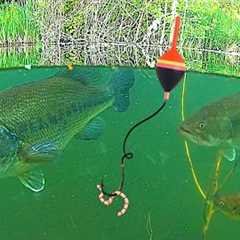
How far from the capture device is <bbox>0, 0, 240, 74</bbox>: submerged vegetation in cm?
293

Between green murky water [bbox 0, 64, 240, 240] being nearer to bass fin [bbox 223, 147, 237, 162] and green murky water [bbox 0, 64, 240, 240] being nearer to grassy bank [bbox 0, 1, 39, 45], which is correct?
bass fin [bbox 223, 147, 237, 162]

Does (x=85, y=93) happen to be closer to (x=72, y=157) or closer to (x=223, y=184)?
(x=72, y=157)

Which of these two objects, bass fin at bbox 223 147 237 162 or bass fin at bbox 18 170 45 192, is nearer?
bass fin at bbox 18 170 45 192

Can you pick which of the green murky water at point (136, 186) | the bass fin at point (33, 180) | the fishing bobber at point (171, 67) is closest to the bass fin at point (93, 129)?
the green murky water at point (136, 186)

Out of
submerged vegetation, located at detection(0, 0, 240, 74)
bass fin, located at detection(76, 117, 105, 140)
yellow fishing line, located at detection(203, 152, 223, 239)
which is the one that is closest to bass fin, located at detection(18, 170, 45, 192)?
bass fin, located at detection(76, 117, 105, 140)

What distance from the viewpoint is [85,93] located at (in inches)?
117

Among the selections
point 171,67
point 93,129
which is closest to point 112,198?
point 93,129

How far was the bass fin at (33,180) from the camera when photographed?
2.91m

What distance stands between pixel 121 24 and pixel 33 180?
2.65 feet

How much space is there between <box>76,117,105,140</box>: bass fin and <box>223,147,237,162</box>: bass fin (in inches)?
22.9

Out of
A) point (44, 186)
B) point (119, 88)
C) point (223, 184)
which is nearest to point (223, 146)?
point (223, 184)

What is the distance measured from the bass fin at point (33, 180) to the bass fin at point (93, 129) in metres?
0.25

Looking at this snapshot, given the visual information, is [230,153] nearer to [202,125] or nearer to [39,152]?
[202,125]

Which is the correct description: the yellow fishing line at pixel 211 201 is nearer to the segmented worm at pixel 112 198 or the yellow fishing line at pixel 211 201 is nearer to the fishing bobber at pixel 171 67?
the segmented worm at pixel 112 198
